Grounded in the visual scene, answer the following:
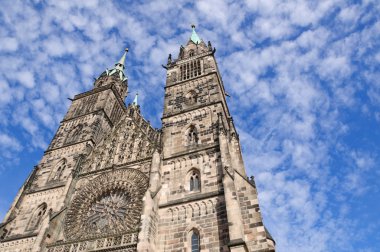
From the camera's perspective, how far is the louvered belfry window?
78.1 ft

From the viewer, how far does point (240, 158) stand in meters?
17.2

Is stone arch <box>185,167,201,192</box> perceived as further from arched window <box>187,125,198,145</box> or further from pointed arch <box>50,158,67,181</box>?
pointed arch <box>50,158,67,181</box>

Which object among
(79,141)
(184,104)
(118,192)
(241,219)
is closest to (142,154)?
(118,192)

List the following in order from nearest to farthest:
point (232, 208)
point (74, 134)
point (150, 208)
Answer: 1. point (232, 208)
2. point (150, 208)
3. point (74, 134)

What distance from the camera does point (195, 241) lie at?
13.7 metres

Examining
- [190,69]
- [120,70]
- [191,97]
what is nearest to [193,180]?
[191,97]

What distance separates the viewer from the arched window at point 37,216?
731 inches

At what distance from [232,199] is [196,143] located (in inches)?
210

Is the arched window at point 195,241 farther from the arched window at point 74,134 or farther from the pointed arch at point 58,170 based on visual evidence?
the arched window at point 74,134

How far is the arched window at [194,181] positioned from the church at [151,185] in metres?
0.05

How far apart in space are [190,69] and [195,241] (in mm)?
14066

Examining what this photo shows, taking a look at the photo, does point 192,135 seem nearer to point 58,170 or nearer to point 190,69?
point 190,69

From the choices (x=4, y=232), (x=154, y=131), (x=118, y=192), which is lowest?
(x=4, y=232)

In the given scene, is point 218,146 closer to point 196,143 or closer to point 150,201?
point 196,143
